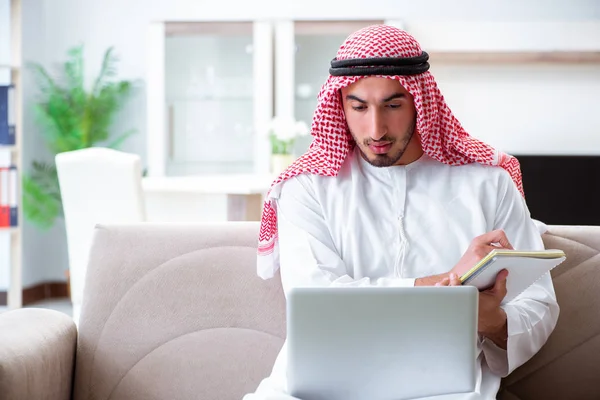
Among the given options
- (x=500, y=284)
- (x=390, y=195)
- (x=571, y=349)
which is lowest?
(x=571, y=349)

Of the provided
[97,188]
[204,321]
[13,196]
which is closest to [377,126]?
[204,321]

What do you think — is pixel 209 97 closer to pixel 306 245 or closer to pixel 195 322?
pixel 195 322

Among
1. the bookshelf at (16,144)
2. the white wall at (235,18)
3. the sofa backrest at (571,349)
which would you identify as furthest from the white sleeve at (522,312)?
the white wall at (235,18)

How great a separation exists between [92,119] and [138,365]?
5.06 m

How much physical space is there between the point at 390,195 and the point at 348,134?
8.0 inches

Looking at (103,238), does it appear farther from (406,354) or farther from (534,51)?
(534,51)

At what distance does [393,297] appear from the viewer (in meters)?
1.52

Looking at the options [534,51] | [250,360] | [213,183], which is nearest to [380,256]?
[250,360]

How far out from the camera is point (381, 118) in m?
2.08

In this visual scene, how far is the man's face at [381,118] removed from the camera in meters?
2.09

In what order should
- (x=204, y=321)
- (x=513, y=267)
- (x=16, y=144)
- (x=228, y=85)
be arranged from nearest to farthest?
1. (x=513, y=267)
2. (x=204, y=321)
3. (x=16, y=144)
4. (x=228, y=85)

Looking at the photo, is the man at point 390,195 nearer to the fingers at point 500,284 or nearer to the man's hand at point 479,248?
the man's hand at point 479,248

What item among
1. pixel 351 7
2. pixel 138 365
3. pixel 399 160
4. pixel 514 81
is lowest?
pixel 138 365

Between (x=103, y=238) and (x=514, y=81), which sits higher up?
(x=514, y=81)
